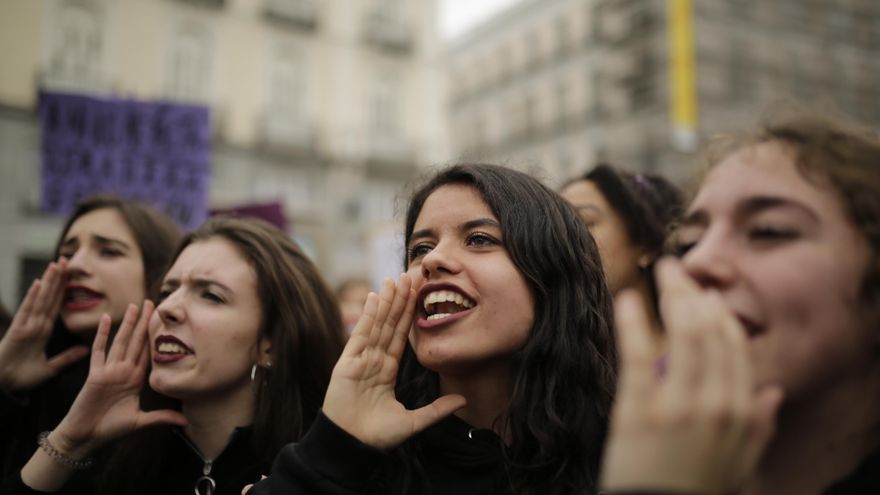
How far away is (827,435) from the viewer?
1320mm

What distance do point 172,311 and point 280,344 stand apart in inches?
14.8

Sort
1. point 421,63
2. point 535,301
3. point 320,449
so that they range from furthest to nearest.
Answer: point 421,63
point 535,301
point 320,449

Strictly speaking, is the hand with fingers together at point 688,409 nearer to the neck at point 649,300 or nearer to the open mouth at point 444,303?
the open mouth at point 444,303

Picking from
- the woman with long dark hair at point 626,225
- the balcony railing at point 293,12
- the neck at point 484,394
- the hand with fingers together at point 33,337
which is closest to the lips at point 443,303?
the neck at point 484,394

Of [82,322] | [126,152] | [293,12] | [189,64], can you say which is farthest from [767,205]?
[293,12]

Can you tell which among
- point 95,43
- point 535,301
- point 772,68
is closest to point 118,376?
point 535,301

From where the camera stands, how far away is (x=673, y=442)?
1.07 metres

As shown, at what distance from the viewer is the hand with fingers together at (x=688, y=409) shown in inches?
42.0

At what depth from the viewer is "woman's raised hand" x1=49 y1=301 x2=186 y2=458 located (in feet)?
8.18

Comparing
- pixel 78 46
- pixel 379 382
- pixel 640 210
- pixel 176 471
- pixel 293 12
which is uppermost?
pixel 293 12

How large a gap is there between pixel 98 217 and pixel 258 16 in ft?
54.5

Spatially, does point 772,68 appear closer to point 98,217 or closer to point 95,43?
point 95,43

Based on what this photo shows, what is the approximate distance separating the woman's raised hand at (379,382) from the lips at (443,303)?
39 millimetres

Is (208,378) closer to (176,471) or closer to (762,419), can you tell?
(176,471)
